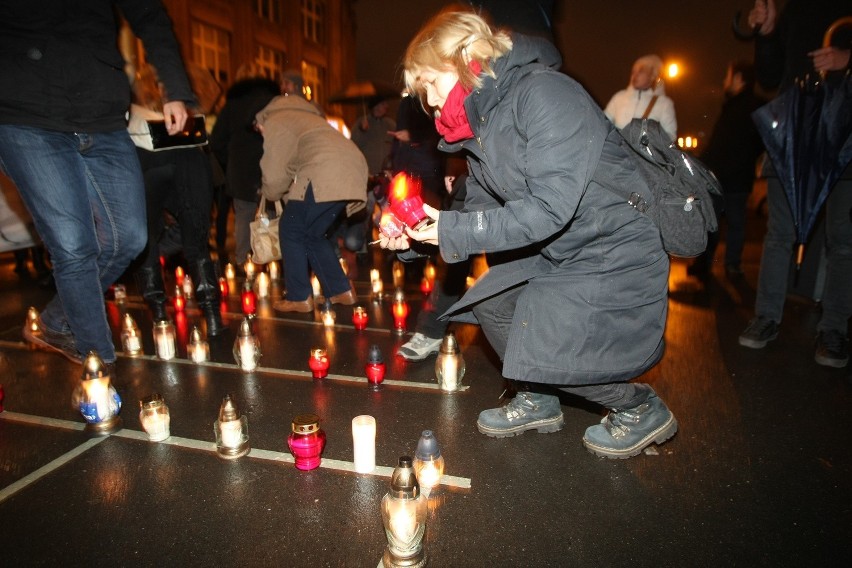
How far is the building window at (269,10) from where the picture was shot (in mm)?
24292

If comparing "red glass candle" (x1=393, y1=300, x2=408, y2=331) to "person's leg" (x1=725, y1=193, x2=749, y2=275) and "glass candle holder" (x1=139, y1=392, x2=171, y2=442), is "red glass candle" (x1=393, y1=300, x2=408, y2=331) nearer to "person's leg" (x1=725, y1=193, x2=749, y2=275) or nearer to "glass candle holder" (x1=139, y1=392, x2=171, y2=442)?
"glass candle holder" (x1=139, y1=392, x2=171, y2=442)

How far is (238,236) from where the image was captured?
5.97m

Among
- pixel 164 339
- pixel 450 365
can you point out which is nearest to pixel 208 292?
pixel 164 339

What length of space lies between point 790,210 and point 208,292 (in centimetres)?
424

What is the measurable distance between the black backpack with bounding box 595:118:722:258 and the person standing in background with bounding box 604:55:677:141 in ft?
11.8

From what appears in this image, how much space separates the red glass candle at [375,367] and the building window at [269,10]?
25.4 m

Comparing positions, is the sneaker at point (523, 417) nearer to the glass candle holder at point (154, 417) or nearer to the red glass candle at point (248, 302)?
the glass candle holder at point (154, 417)

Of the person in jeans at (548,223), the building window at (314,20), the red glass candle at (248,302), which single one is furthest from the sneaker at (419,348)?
the building window at (314,20)

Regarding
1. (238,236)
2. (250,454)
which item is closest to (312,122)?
(238,236)

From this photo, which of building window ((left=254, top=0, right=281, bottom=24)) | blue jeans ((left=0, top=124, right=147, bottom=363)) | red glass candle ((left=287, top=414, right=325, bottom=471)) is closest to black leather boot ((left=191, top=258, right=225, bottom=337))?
blue jeans ((left=0, top=124, right=147, bottom=363))

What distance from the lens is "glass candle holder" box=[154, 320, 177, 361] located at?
358 cm

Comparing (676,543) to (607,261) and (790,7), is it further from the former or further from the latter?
(790,7)

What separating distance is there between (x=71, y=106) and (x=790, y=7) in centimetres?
447

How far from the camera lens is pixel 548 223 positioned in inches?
76.0
